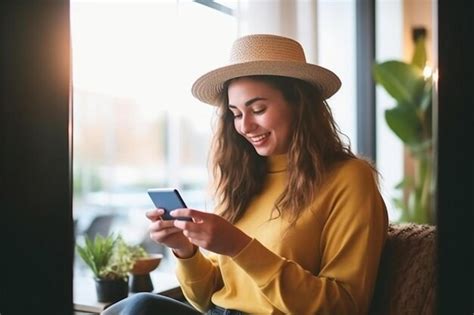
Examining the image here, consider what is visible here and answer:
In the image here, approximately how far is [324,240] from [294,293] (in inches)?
4.9

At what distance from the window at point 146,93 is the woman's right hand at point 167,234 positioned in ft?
0.50

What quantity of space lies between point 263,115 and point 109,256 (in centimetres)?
57

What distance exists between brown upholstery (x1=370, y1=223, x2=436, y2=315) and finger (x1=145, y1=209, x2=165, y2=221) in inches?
16.6

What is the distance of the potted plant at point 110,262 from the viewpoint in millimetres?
1237

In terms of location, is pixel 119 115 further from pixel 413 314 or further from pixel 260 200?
pixel 413 314

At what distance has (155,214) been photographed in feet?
3.21

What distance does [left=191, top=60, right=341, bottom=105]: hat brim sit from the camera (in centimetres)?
105

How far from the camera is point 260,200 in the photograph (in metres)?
1.13

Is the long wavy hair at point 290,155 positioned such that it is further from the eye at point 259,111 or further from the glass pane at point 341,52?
the glass pane at point 341,52

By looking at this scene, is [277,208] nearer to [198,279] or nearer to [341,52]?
[198,279]

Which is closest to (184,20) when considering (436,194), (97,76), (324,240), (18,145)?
(97,76)

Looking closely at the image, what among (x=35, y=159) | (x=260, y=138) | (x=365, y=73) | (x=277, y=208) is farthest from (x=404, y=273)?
(x=365, y=73)

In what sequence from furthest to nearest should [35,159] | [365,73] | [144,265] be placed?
[365,73]
[144,265]
[35,159]

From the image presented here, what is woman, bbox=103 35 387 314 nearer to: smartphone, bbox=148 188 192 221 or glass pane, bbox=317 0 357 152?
smartphone, bbox=148 188 192 221
